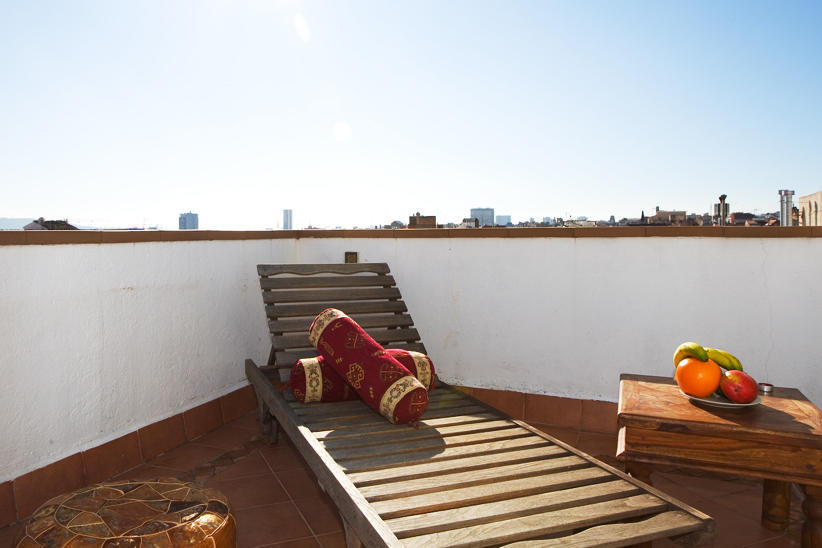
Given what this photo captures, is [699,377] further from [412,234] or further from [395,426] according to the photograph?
[412,234]

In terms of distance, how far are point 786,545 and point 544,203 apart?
51181mm

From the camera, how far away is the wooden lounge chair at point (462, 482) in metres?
1.60

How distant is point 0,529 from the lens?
86.8 inches

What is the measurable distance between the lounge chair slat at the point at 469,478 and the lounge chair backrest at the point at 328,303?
59.3 inches

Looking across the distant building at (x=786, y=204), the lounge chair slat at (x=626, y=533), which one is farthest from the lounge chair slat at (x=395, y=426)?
the distant building at (x=786, y=204)

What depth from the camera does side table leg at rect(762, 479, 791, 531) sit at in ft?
7.38

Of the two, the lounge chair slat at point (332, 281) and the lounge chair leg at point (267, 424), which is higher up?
the lounge chair slat at point (332, 281)

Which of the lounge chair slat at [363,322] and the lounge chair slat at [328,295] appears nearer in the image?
the lounge chair slat at [363,322]

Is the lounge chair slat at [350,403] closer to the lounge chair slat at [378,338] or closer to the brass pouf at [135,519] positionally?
the lounge chair slat at [378,338]

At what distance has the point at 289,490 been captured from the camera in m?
2.64

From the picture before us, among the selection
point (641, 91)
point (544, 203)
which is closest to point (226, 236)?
point (641, 91)

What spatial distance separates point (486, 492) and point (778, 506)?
53.4 inches

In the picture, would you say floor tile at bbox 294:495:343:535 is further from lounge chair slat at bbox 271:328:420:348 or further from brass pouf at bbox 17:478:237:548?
lounge chair slat at bbox 271:328:420:348

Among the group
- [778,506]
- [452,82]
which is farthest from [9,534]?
[452,82]
